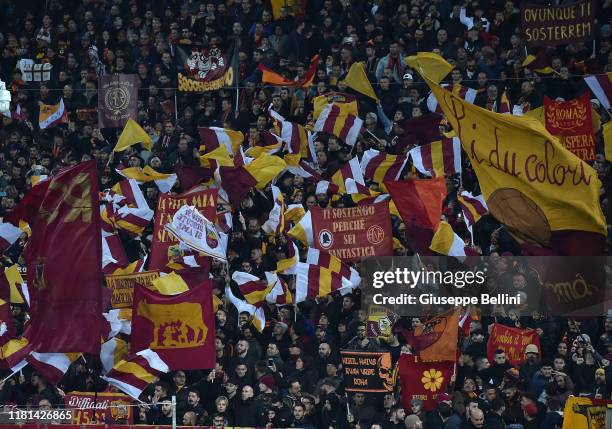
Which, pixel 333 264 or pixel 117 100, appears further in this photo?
pixel 117 100

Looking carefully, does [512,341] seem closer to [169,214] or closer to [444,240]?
[444,240]

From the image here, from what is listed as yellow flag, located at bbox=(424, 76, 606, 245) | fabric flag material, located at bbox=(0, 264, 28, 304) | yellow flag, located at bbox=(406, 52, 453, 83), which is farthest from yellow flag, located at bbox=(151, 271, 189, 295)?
yellow flag, located at bbox=(424, 76, 606, 245)

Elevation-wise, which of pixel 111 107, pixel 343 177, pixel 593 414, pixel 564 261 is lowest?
pixel 593 414

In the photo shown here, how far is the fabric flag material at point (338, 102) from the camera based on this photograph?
22516mm

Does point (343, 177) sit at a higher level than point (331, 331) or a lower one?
higher

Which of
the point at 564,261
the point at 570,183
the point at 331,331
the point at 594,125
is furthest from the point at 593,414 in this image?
the point at 594,125

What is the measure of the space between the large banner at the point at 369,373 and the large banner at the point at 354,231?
245 cm

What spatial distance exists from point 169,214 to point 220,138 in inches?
78.9

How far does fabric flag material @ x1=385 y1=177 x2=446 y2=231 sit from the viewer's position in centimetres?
1958

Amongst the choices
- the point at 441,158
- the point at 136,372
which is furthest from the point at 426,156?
the point at 136,372

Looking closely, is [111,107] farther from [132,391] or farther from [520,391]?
[520,391]

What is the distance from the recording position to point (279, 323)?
19484 mm

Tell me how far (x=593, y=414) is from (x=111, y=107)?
11.9m

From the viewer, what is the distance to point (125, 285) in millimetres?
20344
